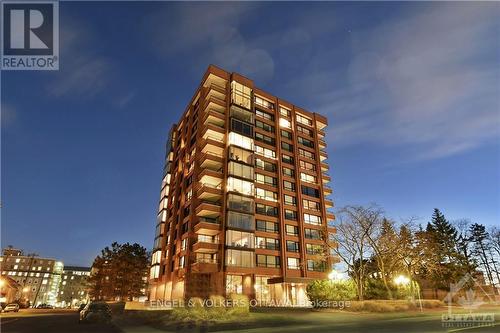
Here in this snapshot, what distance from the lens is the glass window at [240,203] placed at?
50344mm

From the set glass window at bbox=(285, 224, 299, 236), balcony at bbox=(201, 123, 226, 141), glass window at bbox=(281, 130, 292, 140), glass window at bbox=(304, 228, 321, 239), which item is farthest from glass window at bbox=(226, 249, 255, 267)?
glass window at bbox=(281, 130, 292, 140)

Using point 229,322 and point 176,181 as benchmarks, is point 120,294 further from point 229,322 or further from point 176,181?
point 229,322

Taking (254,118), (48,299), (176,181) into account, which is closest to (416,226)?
(254,118)

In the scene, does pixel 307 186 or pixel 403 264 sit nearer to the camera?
pixel 403 264

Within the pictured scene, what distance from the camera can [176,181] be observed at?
213 feet

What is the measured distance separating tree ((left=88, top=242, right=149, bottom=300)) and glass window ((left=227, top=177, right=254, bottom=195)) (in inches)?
1297

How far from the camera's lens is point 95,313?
87.5ft

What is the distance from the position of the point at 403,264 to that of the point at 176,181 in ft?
142

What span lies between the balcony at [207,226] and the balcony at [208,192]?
134 inches

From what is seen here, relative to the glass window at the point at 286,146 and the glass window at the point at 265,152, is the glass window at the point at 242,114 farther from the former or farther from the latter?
the glass window at the point at 286,146

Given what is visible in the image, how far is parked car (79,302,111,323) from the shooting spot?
86.3 ft

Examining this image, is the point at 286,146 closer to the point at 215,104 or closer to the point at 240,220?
the point at 215,104

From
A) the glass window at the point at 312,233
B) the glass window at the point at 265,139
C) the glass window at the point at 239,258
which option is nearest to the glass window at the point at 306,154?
the glass window at the point at 265,139

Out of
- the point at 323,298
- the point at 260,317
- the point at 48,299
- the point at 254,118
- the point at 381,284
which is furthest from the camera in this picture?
the point at 48,299
